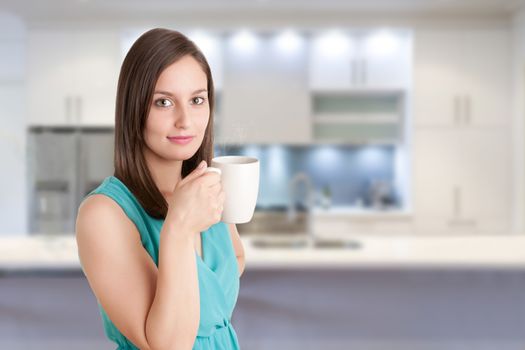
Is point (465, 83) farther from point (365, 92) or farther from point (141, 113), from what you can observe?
point (141, 113)

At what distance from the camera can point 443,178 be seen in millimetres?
4516

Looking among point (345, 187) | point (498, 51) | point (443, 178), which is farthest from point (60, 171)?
point (498, 51)

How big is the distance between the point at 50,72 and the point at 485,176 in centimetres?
381

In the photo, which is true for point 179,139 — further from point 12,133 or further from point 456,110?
point 12,133

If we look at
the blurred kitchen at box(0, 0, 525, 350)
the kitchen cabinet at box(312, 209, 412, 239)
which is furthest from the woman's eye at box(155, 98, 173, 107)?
the kitchen cabinet at box(312, 209, 412, 239)

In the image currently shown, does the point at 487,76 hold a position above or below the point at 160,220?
above

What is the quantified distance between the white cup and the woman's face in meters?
0.06

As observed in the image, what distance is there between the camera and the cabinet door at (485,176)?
450cm

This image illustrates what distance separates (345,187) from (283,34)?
1.55m

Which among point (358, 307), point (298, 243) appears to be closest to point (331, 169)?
point (298, 243)

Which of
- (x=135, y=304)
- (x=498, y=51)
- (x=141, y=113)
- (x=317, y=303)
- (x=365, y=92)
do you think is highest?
(x=498, y=51)

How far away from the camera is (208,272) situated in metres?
0.74

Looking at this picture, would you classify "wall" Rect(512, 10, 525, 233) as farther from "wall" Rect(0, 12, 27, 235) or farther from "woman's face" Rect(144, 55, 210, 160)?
"wall" Rect(0, 12, 27, 235)

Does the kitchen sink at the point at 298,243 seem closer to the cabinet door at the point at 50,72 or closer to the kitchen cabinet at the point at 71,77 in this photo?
the kitchen cabinet at the point at 71,77
